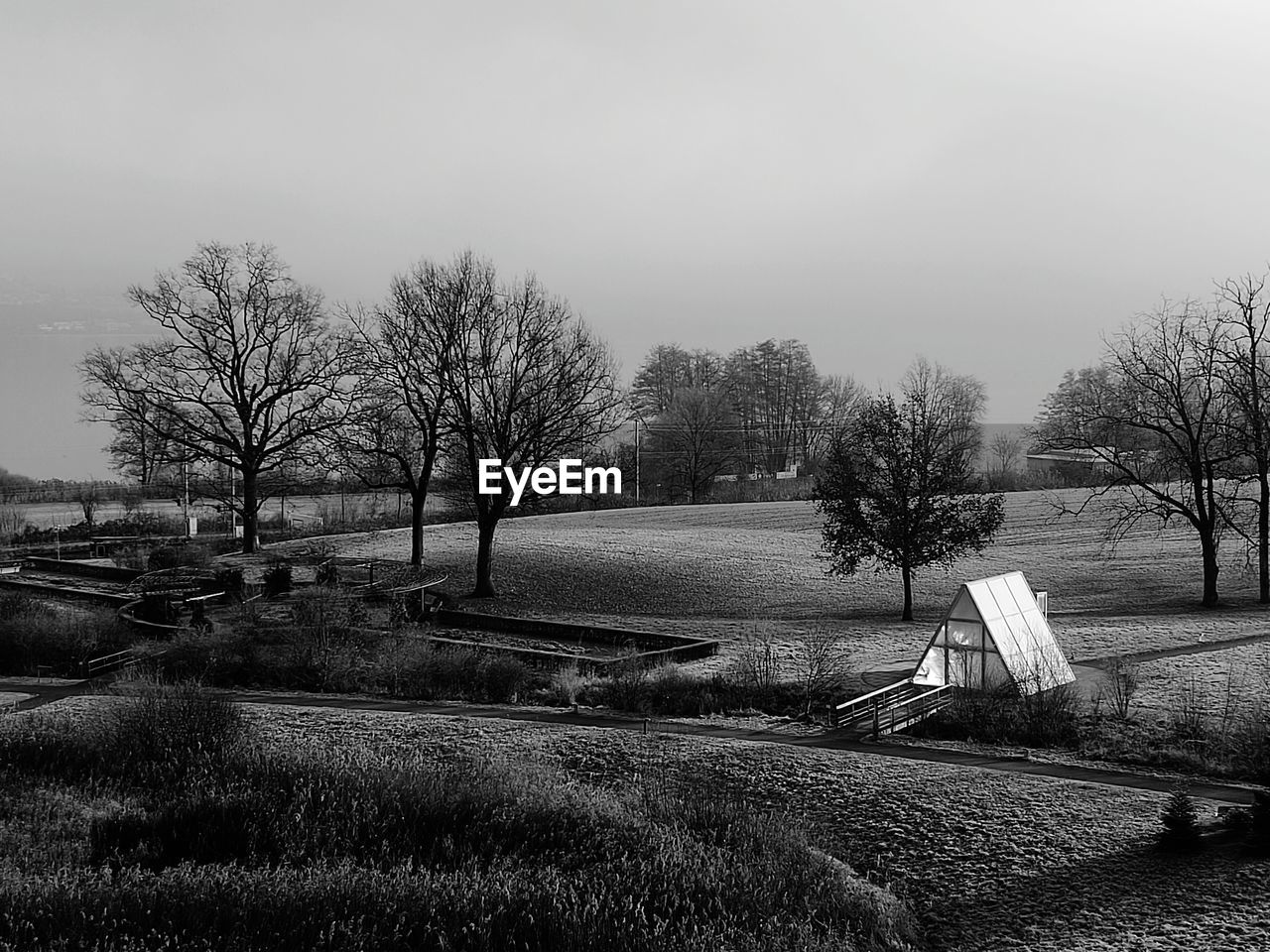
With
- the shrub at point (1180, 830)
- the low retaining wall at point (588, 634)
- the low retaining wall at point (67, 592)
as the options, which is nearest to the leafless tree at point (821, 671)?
the low retaining wall at point (588, 634)

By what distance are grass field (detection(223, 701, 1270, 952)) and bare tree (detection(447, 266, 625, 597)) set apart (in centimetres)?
2068

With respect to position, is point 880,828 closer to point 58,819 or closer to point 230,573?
point 58,819

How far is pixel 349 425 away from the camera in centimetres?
4575

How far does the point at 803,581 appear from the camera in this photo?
127 ft

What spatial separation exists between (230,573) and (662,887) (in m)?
27.6

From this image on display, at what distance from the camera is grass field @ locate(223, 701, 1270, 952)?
9906 millimetres

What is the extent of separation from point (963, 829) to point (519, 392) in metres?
28.9

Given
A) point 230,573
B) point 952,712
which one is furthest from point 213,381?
point 952,712

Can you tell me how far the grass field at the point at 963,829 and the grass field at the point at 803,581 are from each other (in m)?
9.92

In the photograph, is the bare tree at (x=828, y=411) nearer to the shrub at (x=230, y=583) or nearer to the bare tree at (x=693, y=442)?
the bare tree at (x=693, y=442)

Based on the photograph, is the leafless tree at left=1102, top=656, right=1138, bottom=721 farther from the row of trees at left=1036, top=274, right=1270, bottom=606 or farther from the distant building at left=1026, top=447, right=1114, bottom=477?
the distant building at left=1026, top=447, right=1114, bottom=477

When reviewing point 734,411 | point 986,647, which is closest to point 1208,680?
point 986,647

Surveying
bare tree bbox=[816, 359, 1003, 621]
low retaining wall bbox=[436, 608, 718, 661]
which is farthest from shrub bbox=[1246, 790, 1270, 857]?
bare tree bbox=[816, 359, 1003, 621]

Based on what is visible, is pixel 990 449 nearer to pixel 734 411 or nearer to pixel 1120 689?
pixel 734 411
